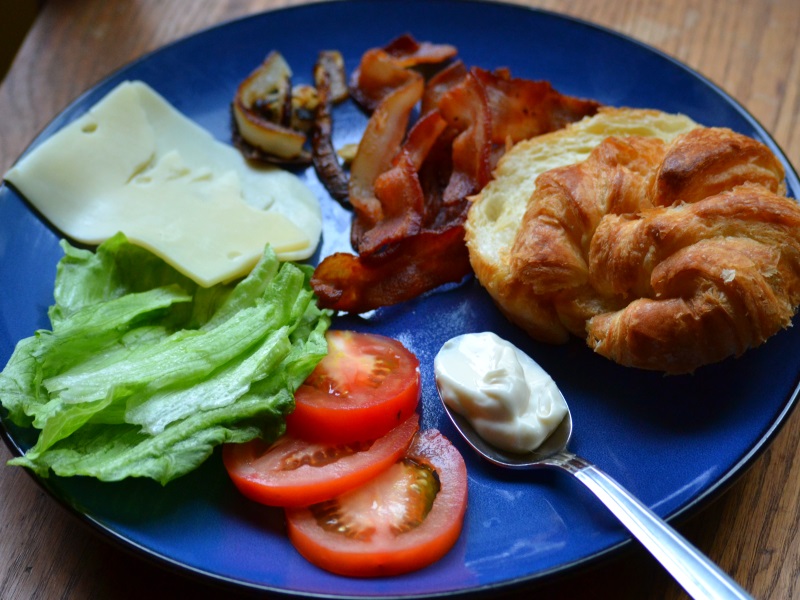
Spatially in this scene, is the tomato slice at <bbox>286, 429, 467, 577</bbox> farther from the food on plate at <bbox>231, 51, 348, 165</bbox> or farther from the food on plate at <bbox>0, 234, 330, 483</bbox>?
the food on plate at <bbox>231, 51, 348, 165</bbox>

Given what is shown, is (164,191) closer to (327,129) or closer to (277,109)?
(277,109)

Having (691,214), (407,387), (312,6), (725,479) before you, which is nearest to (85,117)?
(312,6)

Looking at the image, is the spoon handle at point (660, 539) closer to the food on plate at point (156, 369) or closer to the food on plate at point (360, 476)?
the food on plate at point (360, 476)

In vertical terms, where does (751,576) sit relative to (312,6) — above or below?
below

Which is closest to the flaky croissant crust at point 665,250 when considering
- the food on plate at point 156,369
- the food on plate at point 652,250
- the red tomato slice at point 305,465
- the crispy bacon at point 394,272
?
the food on plate at point 652,250

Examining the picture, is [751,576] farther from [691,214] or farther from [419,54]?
[419,54]

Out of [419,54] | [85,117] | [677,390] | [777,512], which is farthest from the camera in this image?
[419,54]
